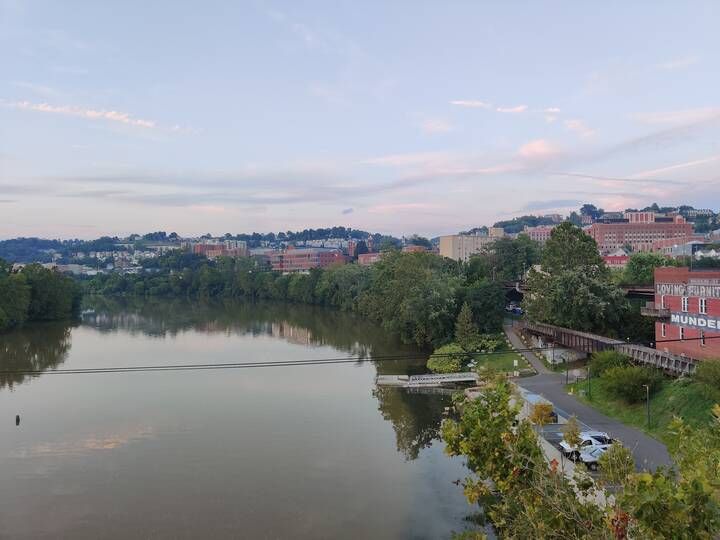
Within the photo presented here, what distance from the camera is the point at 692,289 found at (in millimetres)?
29875

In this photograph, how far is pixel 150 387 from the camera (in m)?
36.1

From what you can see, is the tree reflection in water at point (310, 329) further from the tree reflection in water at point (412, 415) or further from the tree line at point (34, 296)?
the tree line at point (34, 296)

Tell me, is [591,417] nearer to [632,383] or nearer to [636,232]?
[632,383]

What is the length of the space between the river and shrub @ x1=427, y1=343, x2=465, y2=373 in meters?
1.52

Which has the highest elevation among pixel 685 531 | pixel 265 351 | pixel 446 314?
pixel 685 531

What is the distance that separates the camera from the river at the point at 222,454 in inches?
715

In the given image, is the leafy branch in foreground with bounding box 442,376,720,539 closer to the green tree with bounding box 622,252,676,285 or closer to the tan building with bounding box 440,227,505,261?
the green tree with bounding box 622,252,676,285

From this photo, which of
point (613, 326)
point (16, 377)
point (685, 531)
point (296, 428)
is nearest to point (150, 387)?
point (16, 377)

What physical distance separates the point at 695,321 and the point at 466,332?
1711 cm

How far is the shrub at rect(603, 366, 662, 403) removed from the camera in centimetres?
2558

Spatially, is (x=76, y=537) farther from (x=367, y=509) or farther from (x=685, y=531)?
(x=685, y=531)

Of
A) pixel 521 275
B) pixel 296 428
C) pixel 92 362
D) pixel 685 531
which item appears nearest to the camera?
pixel 685 531

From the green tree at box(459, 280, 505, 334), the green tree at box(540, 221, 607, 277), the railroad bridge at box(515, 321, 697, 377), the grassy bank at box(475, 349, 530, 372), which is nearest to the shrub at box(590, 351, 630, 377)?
the railroad bridge at box(515, 321, 697, 377)

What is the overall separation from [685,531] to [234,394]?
30.1m
